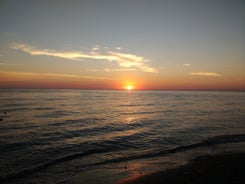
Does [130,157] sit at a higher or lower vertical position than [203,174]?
lower

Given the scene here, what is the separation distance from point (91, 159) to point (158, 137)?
7.92 m

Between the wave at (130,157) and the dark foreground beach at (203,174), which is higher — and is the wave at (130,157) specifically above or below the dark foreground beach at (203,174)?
below

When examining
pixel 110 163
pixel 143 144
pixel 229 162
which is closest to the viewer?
pixel 229 162

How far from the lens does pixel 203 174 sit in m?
8.09

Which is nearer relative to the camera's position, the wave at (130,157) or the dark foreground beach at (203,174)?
the dark foreground beach at (203,174)

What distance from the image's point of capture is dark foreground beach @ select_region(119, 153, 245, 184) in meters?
7.52

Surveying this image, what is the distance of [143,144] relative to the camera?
558 inches

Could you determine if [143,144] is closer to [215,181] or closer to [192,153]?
[192,153]

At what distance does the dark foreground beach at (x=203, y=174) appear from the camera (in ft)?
24.7

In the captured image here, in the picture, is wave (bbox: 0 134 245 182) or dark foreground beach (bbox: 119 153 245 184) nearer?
dark foreground beach (bbox: 119 153 245 184)

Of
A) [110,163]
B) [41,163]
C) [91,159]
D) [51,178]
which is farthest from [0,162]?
[110,163]

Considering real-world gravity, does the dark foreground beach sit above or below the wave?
above

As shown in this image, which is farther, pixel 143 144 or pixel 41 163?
pixel 143 144

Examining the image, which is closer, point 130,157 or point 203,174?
point 203,174
